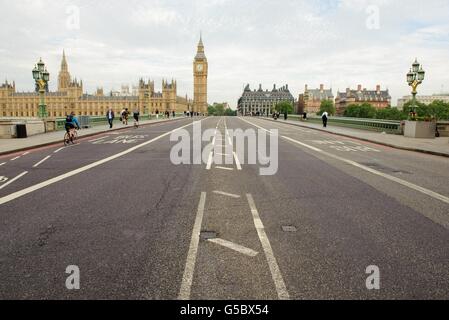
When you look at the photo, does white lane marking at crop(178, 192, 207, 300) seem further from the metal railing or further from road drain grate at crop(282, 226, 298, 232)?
the metal railing

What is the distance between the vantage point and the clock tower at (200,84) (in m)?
185

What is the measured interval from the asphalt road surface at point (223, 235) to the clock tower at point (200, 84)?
177 meters

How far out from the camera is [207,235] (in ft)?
16.8

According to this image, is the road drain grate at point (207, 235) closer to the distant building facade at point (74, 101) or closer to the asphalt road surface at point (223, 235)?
the asphalt road surface at point (223, 235)

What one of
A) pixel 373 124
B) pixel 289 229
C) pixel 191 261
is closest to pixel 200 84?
pixel 373 124

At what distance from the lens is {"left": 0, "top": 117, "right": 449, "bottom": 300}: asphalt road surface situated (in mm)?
3695

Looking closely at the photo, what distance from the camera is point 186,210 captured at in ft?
20.8

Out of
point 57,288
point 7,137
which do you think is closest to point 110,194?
point 57,288

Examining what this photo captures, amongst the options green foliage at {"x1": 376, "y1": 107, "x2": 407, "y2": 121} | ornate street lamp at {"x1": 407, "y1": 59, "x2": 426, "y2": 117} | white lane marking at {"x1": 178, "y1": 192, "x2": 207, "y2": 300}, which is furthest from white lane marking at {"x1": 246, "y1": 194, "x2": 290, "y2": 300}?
green foliage at {"x1": 376, "y1": 107, "x2": 407, "y2": 121}

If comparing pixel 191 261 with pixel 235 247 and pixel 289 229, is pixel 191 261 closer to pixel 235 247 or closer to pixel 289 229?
pixel 235 247

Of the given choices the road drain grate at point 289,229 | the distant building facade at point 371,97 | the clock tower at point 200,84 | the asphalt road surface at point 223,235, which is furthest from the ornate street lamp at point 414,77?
the distant building facade at point 371,97

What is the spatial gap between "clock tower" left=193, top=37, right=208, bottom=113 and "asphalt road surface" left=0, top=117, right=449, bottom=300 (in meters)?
177
